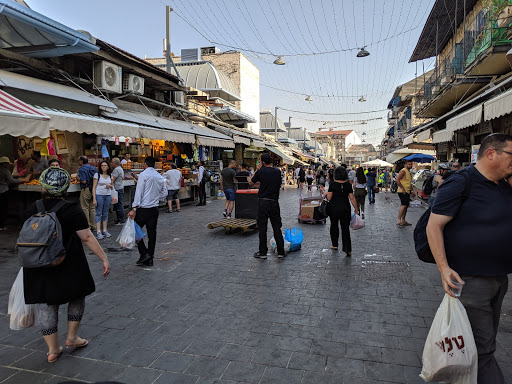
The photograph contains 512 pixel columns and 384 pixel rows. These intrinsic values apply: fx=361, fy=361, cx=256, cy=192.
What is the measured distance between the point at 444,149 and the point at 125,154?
617 inches

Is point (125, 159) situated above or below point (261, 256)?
above

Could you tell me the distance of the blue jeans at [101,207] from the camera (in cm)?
792

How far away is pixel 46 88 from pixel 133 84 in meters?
3.96

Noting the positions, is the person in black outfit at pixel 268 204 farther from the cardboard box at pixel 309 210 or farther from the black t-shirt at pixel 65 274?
the cardboard box at pixel 309 210

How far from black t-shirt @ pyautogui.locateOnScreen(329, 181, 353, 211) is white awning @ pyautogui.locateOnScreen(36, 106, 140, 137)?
18.4 feet

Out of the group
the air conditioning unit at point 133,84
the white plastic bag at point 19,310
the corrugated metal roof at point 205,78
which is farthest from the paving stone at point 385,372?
the corrugated metal roof at point 205,78

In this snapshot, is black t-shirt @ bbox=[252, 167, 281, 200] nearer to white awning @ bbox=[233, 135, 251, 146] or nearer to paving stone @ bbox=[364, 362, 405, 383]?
paving stone @ bbox=[364, 362, 405, 383]

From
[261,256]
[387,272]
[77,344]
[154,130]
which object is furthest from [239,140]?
[77,344]

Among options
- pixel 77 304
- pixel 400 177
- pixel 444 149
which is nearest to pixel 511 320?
pixel 77 304

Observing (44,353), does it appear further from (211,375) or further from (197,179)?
(197,179)

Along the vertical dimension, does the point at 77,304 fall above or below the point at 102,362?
above

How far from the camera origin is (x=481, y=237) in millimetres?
2162

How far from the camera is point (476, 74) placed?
36.8 ft

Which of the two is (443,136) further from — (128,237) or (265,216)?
(128,237)
